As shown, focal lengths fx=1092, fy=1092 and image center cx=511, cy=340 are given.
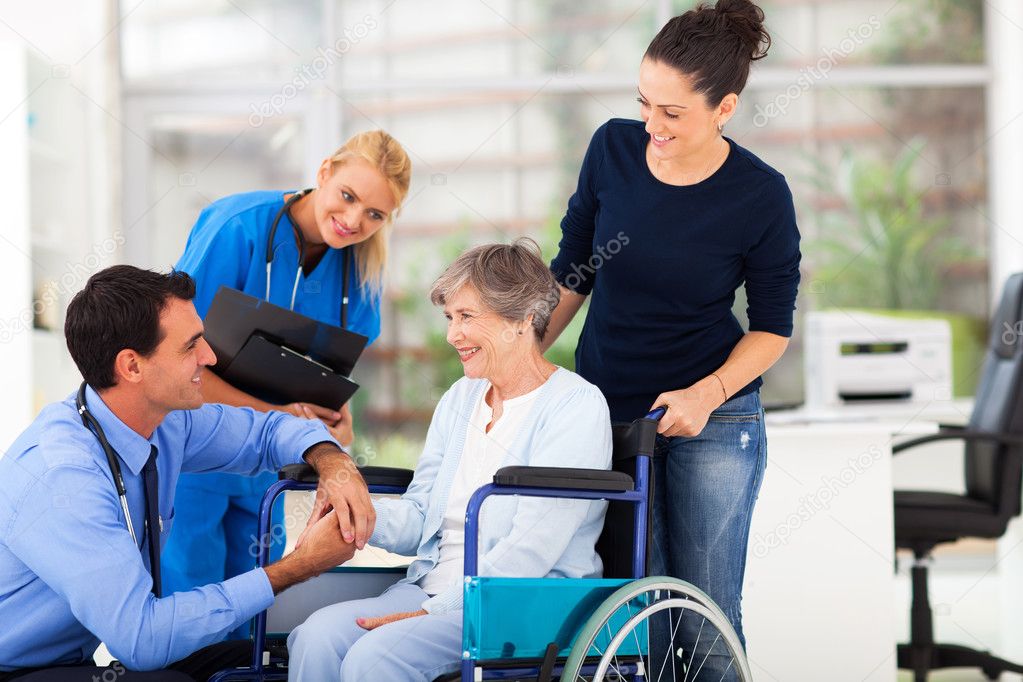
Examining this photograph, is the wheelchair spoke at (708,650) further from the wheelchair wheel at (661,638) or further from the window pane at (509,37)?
the window pane at (509,37)

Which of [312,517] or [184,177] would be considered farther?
[184,177]

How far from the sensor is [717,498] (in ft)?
6.17

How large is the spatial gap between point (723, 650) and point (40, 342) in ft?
11.6

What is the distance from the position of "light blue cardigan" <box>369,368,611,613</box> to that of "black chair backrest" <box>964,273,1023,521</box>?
1.83 metres

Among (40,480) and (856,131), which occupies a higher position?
(856,131)

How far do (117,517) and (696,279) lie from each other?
3.29 ft

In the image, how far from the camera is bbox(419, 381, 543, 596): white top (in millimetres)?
1860

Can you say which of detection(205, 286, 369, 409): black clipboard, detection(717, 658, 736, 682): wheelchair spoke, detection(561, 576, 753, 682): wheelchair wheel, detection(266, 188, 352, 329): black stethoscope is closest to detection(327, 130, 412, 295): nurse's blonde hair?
detection(266, 188, 352, 329): black stethoscope

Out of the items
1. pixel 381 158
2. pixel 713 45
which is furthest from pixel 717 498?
pixel 381 158

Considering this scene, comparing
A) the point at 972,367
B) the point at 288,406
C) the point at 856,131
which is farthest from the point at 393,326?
the point at 288,406

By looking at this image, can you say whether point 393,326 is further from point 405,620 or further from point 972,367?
point 405,620

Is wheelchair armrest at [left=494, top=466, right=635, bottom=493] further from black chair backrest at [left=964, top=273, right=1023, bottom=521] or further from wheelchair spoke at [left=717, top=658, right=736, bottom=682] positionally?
black chair backrest at [left=964, top=273, right=1023, bottom=521]

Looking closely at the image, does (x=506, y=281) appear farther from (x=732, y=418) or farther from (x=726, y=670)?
(x=726, y=670)

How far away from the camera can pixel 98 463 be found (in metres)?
1.60
